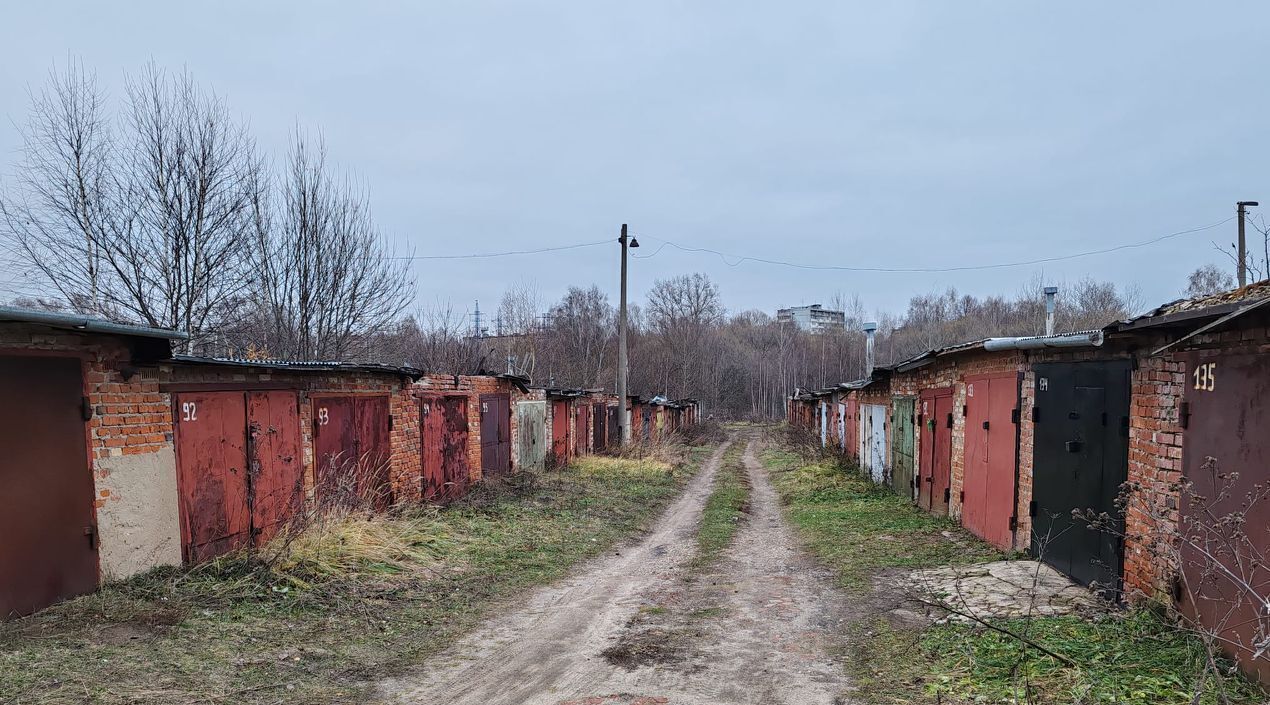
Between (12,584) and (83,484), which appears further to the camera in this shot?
(83,484)

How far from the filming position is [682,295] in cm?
5688

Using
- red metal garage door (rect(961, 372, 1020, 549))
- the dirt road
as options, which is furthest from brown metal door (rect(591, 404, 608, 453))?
red metal garage door (rect(961, 372, 1020, 549))

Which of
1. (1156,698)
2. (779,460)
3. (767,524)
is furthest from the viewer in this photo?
(779,460)

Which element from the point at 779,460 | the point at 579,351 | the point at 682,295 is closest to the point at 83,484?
the point at 779,460

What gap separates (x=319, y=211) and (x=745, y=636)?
13.1m

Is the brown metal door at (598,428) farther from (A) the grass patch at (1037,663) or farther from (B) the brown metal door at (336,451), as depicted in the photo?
(A) the grass patch at (1037,663)

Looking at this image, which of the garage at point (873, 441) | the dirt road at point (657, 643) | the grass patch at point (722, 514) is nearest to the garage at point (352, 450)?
the dirt road at point (657, 643)

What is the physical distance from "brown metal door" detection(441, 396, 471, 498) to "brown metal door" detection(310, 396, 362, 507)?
2655 mm

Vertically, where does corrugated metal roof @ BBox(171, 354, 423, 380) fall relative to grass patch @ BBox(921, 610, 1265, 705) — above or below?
above

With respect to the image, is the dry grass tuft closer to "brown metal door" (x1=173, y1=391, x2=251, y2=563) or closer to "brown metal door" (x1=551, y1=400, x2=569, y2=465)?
"brown metal door" (x1=173, y1=391, x2=251, y2=563)

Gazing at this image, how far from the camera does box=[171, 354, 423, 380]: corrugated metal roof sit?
250 inches

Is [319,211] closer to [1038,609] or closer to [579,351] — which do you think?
[1038,609]

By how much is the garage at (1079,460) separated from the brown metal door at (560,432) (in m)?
12.5

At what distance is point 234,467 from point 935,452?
9.91 meters
